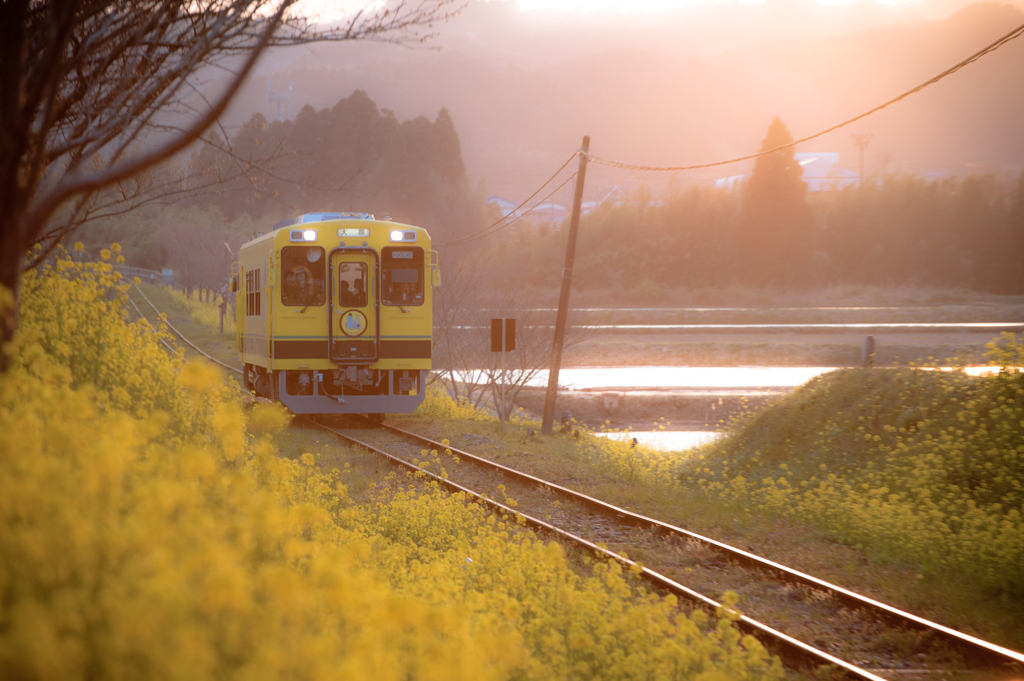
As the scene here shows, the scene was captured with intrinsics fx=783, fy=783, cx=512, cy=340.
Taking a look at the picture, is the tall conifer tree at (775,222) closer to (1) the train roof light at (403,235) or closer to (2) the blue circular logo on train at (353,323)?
(1) the train roof light at (403,235)

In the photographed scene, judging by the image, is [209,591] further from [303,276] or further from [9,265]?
[303,276]

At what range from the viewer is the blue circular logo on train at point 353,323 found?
14.3 metres

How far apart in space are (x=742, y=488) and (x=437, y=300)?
15.1 metres

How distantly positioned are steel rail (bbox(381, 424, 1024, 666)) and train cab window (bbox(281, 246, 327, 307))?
15.5ft

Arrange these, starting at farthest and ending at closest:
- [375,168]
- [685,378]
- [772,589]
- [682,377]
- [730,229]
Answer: [375,168] < [730,229] < [682,377] < [685,378] < [772,589]

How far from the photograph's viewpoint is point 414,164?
68.1m

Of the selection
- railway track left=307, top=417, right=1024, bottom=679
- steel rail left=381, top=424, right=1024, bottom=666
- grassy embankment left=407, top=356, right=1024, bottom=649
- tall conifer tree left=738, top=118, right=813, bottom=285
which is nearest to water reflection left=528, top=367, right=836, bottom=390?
grassy embankment left=407, top=356, right=1024, bottom=649

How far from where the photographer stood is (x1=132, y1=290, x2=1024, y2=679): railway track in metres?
5.36

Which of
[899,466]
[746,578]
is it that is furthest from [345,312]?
[899,466]

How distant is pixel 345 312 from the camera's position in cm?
1427

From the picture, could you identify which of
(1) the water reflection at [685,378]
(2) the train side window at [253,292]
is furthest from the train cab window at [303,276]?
(1) the water reflection at [685,378]

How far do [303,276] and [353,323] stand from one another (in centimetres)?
122

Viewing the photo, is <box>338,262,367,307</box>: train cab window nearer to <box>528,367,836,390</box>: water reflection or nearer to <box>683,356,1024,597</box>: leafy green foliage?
<box>683,356,1024,597</box>: leafy green foliage

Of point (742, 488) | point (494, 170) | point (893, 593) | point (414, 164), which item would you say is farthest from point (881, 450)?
point (494, 170)
